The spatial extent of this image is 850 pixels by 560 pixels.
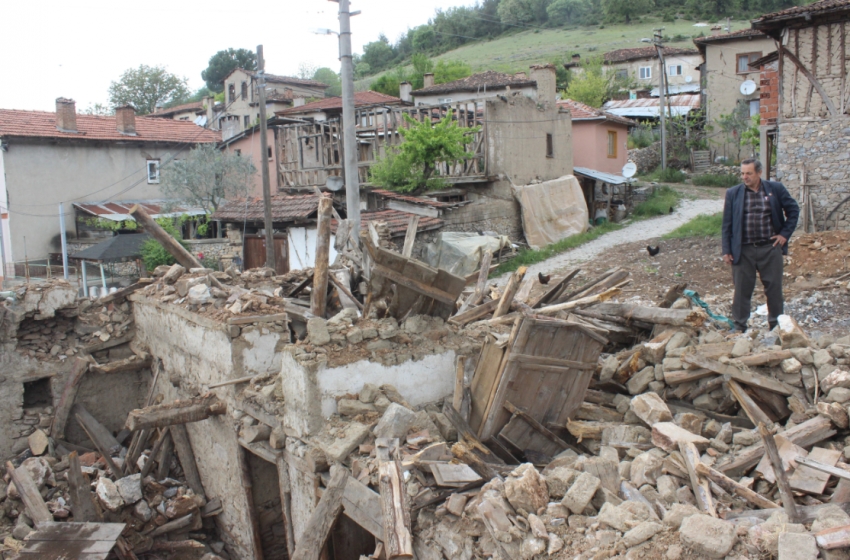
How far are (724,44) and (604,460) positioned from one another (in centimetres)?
3532

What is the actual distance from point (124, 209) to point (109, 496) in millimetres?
20933

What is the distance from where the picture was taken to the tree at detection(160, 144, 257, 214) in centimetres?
2430

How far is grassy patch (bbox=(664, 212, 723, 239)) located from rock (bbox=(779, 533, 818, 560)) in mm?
15507

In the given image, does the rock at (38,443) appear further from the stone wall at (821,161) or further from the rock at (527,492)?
the stone wall at (821,161)

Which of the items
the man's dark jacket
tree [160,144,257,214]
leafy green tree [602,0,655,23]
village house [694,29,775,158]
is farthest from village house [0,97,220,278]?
leafy green tree [602,0,655,23]

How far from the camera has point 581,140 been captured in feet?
91.1

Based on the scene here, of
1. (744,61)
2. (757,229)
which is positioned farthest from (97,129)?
(744,61)

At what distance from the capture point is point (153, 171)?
2948 cm

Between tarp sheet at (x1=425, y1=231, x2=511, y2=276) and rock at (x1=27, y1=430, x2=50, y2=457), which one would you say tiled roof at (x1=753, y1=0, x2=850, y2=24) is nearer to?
tarp sheet at (x1=425, y1=231, x2=511, y2=276)

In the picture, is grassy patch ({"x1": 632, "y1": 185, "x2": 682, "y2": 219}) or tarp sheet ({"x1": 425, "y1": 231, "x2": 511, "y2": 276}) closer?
tarp sheet ({"x1": 425, "y1": 231, "x2": 511, "y2": 276})

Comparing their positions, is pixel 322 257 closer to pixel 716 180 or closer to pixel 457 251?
pixel 457 251

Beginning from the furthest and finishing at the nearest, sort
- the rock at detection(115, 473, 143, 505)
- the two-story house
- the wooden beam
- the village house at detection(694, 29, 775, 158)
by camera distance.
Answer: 1. the two-story house
2. the village house at detection(694, 29, 775, 158)
3. the rock at detection(115, 473, 143, 505)
4. the wooden beam

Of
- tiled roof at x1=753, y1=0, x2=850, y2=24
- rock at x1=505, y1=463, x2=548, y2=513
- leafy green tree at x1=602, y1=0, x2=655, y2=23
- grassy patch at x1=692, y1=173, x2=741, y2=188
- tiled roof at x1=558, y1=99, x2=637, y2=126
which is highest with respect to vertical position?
leafy green tree at x1=602, y1=0, x2=655, y2=23

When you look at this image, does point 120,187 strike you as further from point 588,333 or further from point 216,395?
point 588,333
